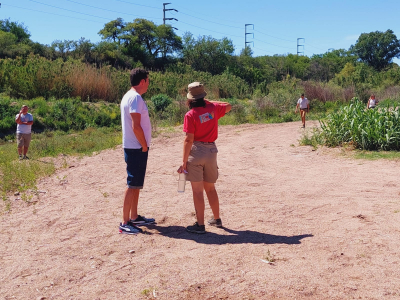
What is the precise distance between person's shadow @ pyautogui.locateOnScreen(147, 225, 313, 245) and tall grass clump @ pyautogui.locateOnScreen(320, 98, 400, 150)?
22.7ft

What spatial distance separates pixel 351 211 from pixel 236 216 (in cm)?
152

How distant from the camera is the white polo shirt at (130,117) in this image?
5027 mm

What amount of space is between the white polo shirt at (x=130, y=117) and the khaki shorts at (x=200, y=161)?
56 cm

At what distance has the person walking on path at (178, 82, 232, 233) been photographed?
16.4 ft

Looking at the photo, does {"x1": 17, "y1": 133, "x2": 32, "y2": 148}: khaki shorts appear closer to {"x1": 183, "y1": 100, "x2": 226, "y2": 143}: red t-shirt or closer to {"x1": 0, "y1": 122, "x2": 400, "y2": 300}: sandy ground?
{"x1": 0, "y1": 122, "x2": 400, "y2": 300}: sandy ground

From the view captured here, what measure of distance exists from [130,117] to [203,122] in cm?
82

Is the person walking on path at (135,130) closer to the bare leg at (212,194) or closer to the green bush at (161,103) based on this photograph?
the bare leg at (212,194)

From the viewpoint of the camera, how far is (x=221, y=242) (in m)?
5.09

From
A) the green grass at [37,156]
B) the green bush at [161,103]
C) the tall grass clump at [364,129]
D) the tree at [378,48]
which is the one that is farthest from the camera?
the tree at [378,48]

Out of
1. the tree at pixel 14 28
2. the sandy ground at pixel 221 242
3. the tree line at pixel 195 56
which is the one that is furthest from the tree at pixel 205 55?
the sandy ground at pixel 221 242

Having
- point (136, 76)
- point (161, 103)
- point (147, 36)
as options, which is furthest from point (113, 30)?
point (136, 76)

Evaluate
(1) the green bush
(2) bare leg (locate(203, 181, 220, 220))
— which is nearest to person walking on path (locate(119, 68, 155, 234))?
(2) bare leg (locate(203, 181, 220, 220))

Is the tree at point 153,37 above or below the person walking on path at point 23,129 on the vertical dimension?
above

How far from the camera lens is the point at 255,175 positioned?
9172mm
